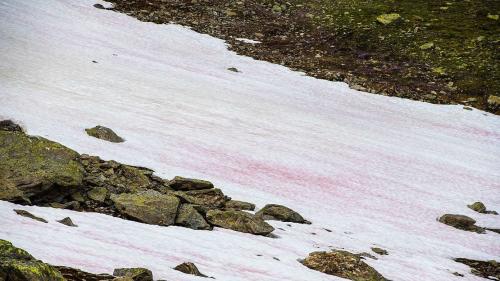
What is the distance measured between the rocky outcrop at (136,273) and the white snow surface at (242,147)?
12.8 inches

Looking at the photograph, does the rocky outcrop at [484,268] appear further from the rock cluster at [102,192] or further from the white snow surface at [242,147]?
the rock cluster at [102,192]

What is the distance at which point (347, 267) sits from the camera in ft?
47.3

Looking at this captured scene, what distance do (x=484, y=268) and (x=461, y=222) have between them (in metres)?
3.86

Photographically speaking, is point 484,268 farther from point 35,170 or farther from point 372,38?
point 372,38

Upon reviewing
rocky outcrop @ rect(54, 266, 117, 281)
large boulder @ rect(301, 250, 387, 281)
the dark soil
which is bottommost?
large boulder @ rect(301, 250, 387, 281)

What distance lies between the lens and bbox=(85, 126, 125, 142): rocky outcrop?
22.5m

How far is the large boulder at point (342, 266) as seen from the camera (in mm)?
14188

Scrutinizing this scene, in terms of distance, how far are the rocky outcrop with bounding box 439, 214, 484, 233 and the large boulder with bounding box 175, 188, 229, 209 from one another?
362 inches

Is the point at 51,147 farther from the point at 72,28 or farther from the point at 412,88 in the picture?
the point at 412,88

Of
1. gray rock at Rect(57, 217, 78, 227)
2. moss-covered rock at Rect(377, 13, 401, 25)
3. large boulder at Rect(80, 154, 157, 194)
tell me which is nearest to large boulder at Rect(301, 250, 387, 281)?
gray rock at Rect(57, 217, 78, 227)

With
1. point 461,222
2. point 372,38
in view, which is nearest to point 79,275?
point 461,222

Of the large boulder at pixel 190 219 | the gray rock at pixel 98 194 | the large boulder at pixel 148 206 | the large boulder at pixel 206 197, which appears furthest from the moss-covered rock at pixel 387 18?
the gray rock at pixel 98 194

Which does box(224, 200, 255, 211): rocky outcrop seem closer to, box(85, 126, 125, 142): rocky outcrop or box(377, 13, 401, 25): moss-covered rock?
box(85, 126, 125, 142): rocky outcrop

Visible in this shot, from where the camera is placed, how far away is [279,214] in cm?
1830
